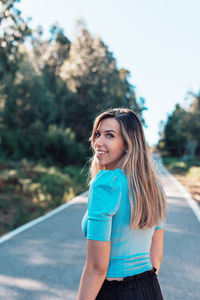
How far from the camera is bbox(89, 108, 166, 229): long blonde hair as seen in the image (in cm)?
166

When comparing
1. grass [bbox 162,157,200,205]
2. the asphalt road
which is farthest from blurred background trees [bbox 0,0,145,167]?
the asphalt road

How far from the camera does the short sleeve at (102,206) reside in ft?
5.09

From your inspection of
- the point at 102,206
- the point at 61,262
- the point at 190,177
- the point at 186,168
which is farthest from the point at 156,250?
the point at 186,168

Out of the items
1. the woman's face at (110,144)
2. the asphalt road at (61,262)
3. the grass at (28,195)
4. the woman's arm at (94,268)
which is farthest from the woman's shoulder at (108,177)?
the grass at (28,195)

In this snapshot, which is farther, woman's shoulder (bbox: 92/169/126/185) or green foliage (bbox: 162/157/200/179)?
green foliage (bbox: 162/157/200/179)

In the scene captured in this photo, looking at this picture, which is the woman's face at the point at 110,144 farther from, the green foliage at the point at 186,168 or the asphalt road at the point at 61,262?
the green foliage at the point at 186,168

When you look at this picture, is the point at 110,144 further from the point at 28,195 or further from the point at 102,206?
the point at 28,195

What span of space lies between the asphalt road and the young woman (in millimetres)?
647

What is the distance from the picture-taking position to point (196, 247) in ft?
20.4

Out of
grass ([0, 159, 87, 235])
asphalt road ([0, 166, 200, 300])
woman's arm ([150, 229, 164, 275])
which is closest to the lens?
woman's arm ([150, 229, 164, 275])

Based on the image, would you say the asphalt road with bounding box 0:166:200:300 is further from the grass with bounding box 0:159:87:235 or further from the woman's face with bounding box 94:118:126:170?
the grass with bounding box 0:159:87:235

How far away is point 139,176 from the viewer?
1.75 m

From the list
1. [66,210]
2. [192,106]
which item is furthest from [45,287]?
[192,106]

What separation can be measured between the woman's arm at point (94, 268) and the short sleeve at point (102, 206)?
0.04 metres
